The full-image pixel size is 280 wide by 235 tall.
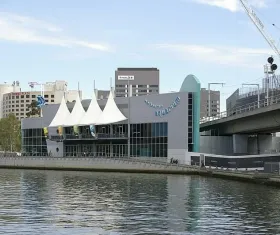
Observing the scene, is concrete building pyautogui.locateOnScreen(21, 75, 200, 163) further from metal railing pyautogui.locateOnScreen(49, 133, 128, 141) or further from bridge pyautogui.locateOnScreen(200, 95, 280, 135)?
bridge pyautogui.locateOnScreen(200, 95, 280, 135)

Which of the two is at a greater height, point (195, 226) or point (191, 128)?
point (191, 128)

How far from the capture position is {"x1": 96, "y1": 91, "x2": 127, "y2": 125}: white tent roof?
369ft

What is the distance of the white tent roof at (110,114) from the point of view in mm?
112438

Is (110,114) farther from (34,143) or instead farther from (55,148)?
(34,143)

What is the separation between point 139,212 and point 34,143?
103018mm

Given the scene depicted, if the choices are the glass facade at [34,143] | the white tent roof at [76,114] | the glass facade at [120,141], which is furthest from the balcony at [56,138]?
the glass facade at [34,143]

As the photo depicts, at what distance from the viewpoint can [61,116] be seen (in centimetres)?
12756

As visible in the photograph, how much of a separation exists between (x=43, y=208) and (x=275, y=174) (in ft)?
119

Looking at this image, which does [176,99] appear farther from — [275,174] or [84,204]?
[84,204]

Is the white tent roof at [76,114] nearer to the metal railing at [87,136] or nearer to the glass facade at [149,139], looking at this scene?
the metal railing at [87,136]

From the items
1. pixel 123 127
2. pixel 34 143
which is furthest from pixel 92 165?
pixel 34 143

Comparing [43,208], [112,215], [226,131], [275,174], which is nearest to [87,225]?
[112,215]

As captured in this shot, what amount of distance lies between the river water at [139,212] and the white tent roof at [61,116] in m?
70.9

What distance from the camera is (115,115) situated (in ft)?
372
